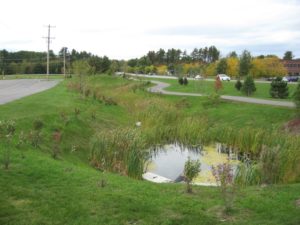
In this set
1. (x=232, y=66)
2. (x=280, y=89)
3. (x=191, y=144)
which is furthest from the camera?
(x=232, y=66)

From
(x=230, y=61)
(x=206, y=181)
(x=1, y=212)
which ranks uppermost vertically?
(x=230, y=61)

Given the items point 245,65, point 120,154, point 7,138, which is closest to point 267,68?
point 245,65

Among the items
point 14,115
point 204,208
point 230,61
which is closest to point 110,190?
point 204,208

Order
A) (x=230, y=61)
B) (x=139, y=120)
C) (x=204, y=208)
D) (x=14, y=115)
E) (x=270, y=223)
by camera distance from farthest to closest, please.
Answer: (x=230, y=61) < (x=139, y=120) < (x=14, y=115) < (x=204, y=208) < (x=270, y=223)

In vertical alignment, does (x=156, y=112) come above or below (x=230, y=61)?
below

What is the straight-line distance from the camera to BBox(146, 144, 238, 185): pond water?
14.5m

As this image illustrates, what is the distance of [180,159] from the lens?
16.9m

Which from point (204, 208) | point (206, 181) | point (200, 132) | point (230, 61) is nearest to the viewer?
point (204, 208)

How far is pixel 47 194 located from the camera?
7.93 meters

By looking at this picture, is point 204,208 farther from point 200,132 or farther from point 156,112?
point 156,112

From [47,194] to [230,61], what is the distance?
70556 mm

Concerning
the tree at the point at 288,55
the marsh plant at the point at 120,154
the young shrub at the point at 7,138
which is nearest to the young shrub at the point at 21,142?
the young shrub at the point at 7,138

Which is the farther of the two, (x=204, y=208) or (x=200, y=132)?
(x=200, y=132)

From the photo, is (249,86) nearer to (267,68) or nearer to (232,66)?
(232,66)
